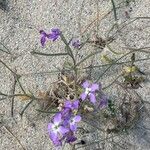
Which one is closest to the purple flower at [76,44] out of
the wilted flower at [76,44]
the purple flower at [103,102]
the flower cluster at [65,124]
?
the wilted flower at [76,44]

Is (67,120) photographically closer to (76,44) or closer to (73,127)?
(73,127)

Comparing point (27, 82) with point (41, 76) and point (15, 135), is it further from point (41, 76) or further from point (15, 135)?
point (15, 135)

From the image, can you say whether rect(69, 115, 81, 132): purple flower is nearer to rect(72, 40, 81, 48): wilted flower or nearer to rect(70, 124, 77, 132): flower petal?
rect(70, 124, 77, 132): flower petal

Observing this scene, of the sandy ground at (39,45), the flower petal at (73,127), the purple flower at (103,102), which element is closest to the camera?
the flower petal at (73,127)

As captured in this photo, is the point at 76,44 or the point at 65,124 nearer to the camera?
the point at 65,124

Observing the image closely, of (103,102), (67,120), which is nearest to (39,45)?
(103,102)

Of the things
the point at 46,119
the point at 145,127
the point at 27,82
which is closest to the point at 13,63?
the point at 27,82

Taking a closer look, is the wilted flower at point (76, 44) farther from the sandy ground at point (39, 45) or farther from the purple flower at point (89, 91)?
the purple flower at point (89, 91)

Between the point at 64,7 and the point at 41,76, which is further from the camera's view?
the point at 64,7
